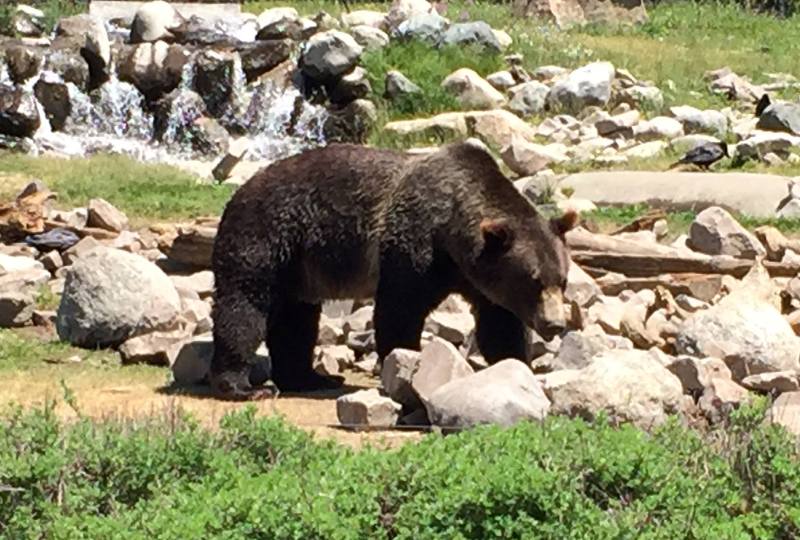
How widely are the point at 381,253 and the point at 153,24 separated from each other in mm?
15801

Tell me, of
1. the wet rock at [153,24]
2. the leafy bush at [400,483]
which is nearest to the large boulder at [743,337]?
the leafy bush at [400,483]

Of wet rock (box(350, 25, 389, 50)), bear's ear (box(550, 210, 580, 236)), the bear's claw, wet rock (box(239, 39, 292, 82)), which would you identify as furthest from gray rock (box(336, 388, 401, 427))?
wet rock (box(350, 25, 389, 50))

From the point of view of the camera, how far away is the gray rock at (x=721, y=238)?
13.7 meters

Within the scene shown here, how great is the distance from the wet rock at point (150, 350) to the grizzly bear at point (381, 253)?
2.48 ft

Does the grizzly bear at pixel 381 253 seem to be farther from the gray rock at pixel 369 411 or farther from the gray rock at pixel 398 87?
the gray rock at pixel 398 87

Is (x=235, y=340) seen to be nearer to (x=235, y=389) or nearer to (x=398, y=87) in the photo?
(x=235, y=389)

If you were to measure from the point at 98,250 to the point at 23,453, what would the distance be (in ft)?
16.6

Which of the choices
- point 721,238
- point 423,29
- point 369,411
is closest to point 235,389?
point 369,411

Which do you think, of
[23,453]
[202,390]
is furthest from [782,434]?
[202,390]

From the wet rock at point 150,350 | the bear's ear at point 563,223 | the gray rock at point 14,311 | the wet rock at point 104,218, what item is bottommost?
the wet rock at point 104,218

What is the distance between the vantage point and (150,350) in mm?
11445

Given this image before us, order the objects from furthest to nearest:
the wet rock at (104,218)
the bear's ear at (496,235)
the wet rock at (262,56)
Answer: the wet rock at (262,56)
the wet rock at (104,218)
the bear's ear at (496,235)

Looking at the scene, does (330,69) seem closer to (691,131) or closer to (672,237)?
(691,131)

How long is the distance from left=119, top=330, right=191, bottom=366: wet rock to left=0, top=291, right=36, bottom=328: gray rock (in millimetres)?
1359
